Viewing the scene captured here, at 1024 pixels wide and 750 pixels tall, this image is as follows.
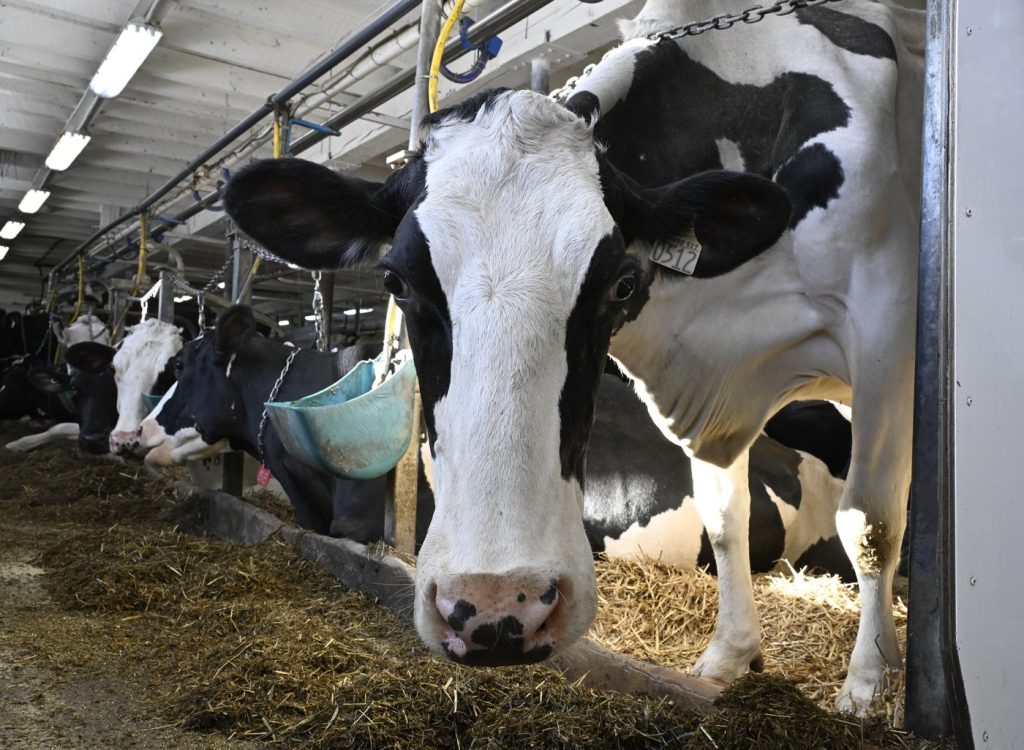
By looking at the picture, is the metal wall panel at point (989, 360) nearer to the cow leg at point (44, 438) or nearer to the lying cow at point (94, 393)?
the lying cow at point (94, 393)

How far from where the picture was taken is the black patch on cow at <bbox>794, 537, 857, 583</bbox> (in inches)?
185

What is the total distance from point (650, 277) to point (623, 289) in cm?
50

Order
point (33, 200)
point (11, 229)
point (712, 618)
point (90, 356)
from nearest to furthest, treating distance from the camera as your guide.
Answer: point (712, 618) → point (90, 356) → point (33, 200) → point (11, 229)

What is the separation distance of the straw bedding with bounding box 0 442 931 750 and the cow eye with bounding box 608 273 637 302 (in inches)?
38.9

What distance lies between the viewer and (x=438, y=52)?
318 centimetres

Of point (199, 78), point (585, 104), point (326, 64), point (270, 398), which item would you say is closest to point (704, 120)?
point (585, 104)

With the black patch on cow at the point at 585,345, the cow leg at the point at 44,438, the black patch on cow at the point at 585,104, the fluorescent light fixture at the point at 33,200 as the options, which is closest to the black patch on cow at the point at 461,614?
the black patch on cow at the point at 585,345

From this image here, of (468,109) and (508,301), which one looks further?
(468,109)

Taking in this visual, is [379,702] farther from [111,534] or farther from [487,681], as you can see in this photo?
[111,534]

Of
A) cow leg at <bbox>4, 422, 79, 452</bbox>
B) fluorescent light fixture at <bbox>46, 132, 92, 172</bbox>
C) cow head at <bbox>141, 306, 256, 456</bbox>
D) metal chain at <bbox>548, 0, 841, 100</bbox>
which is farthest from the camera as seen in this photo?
cow leg at <bbox>4, 422, 79, 452</bbox>

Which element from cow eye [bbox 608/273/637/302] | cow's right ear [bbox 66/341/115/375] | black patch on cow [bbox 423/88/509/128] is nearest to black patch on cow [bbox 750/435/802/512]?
cow eye [bbox 608/273/637/302]

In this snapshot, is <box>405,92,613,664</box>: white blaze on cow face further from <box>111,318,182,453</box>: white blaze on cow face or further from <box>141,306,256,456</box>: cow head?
<box>111,318,182,453</box>: white blaze on cow face

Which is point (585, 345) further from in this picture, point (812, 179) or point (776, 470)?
point (776, 470)

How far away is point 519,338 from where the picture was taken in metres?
1.72
